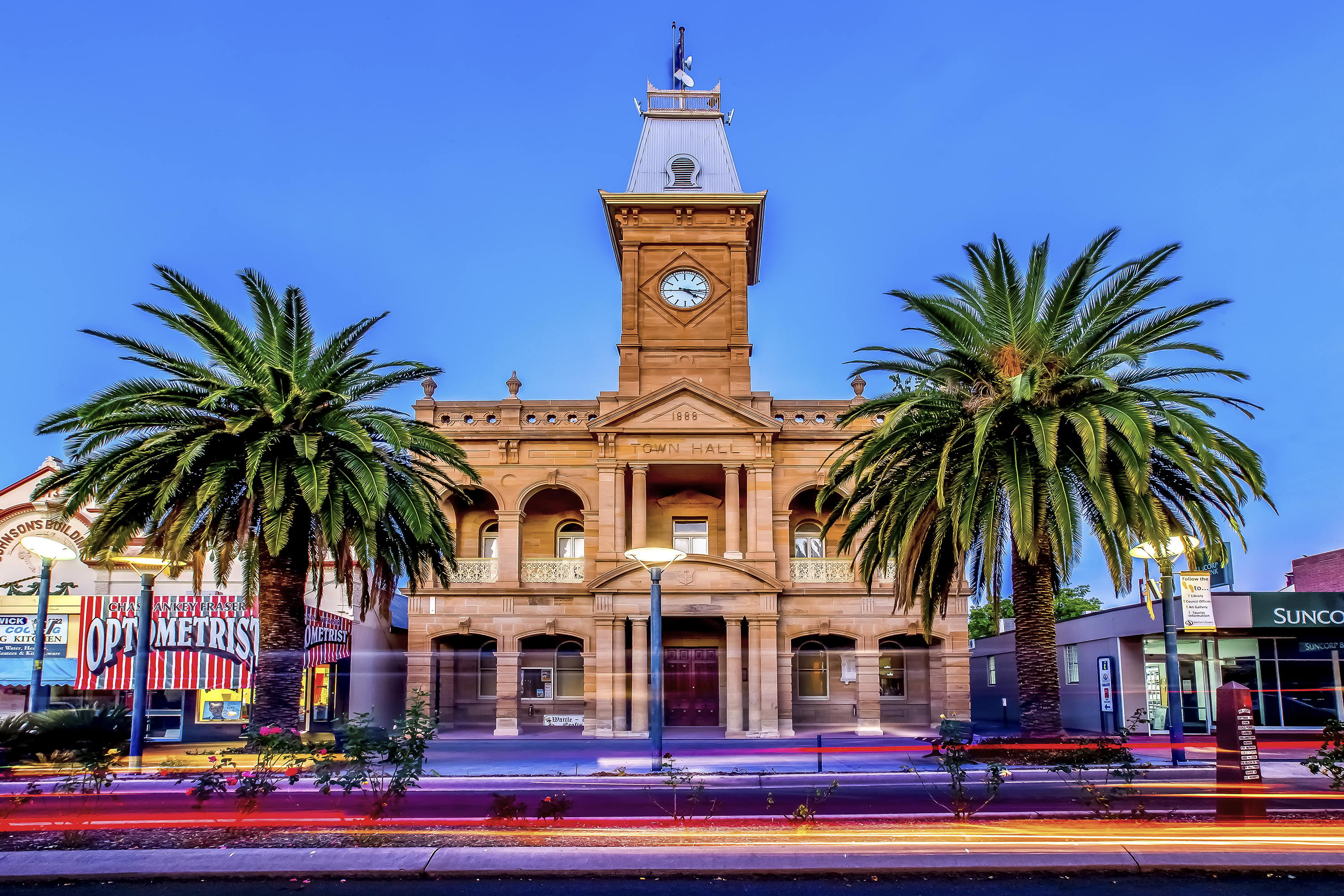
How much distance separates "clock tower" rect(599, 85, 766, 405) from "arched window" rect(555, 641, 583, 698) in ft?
29.5

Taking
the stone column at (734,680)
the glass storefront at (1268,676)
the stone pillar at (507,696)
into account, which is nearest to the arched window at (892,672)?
the stone column at (734,680)

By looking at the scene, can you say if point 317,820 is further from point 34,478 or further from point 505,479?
point 34,478

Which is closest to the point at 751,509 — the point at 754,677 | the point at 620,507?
the point at 620,507

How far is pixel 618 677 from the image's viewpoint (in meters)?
35.0

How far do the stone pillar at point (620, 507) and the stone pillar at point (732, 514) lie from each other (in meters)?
3.38

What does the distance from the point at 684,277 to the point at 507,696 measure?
15.7 metres

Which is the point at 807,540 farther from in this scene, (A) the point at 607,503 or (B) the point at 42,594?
(B) the point at 42,594

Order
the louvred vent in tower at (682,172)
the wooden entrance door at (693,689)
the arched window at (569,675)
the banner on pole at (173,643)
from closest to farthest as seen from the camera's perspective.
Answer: the banner on pole at (173,643), the wooden entrance door at (693,689), the arched window at (569,675), the louvred vent in tower at (682,172)

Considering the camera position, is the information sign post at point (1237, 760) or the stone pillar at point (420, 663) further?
the stone pillar at point (420, 663)

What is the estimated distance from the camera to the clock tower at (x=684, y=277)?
126 ft

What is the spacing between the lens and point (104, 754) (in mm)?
14789

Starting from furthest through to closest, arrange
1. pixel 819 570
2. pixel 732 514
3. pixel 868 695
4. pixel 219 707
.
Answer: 1. pixel 819 570
2. pixel 732 514
3. pixel 868 695
4. pixel 219 707

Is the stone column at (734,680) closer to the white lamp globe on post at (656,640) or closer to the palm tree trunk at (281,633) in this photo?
the white lamp globe on post at (656,640)

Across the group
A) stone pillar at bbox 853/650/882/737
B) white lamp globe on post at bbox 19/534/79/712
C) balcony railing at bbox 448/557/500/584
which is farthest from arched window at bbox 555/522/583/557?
white lamp globe on post at bbox 19/534/79/712
